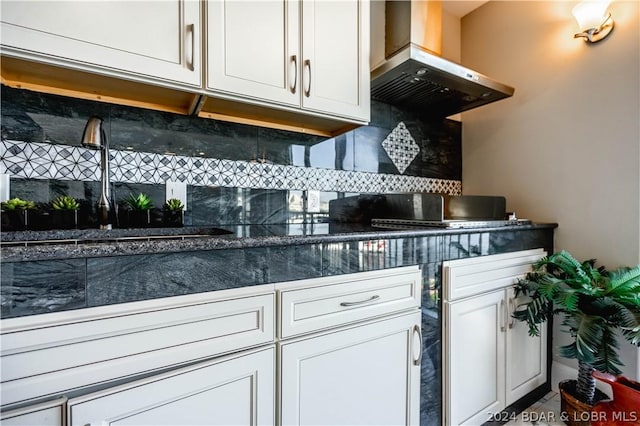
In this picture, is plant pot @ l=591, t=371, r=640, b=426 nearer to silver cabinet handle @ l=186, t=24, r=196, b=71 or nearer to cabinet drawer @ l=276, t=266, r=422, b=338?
cabinet drawer @ l=276, t=266, r=422, b=338

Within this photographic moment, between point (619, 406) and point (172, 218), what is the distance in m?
1.95

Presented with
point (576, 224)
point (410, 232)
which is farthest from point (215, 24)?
point (576, 224)

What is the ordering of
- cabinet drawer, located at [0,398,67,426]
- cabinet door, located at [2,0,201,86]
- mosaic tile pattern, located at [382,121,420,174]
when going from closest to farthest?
cabinet drawer, located at [0,398,67,426] < cabinet door, located at [2,0,201,86] < mosaic tile pattern, located at [382,121,420,174]

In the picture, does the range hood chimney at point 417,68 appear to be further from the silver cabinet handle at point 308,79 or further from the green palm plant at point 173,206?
the green palm plant at point 173,206

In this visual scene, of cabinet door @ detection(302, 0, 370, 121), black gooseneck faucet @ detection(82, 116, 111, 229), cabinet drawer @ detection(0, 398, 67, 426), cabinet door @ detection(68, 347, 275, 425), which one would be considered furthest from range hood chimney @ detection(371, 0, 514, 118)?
cabinet drawer @ detection(0, 398, 67, 426)

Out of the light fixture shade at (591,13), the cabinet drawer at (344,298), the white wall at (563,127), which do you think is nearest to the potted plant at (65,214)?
the cabinet drawer at (344,298)

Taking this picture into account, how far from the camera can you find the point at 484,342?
4.23 ft

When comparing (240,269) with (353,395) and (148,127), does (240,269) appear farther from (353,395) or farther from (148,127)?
(148,127)

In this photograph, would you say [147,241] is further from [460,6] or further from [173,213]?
[460,6]

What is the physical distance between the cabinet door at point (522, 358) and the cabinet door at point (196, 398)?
3.86 ft

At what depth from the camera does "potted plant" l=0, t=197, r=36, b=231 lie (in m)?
0.89

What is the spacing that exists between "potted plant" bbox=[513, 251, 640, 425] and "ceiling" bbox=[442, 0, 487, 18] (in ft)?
5.95

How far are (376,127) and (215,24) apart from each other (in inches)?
41.8

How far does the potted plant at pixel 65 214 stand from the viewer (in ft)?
3.23
